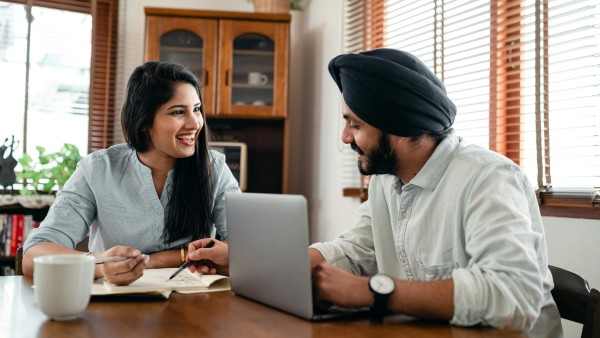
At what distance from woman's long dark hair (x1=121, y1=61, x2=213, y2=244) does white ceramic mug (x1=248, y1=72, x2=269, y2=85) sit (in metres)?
1.83

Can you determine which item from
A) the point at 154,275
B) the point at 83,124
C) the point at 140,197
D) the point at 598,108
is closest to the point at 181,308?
the point at 154,275

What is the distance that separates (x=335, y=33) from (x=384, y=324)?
2818 millimetres

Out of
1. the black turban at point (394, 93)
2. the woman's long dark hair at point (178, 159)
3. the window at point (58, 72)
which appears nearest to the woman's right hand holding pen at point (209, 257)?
the woman's long dark hair at point (178, 159)

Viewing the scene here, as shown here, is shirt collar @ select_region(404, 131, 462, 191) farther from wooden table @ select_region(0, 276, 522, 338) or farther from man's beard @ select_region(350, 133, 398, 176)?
wooden table @ select_region(0, 276, 522, 338)

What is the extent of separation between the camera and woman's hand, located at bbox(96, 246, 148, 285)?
1.12 m

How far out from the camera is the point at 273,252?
40.4 inches

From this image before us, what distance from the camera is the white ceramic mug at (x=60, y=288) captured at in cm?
90

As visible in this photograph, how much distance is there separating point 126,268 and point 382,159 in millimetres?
599

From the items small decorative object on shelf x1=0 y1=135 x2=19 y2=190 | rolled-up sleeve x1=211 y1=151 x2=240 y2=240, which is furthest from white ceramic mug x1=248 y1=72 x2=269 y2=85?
rolled-up sleeve x1=211 y1=151 x2=240 y2=240

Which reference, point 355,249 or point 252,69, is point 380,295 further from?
point 252,69

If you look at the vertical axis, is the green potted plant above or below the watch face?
above

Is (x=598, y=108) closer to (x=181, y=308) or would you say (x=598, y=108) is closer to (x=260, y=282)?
(x=260, y=282)

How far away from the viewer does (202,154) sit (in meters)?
1.82

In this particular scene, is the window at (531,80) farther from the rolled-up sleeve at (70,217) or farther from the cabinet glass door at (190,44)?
the rolled-up sleeve at (70,217)
